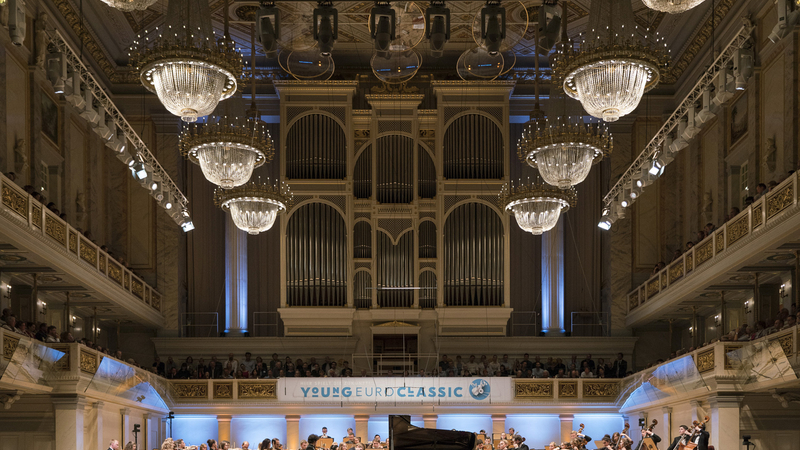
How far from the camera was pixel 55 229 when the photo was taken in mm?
16750

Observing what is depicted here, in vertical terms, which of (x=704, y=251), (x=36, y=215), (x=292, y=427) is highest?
(x=36, y=215)

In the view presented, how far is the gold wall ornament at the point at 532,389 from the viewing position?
2180cm

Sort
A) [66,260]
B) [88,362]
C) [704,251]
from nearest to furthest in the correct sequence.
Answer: [88,362] → [66,260] → [704,251]

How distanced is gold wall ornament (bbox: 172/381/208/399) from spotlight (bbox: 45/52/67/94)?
10.4 meters

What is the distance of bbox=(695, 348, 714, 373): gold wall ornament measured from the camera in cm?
1641

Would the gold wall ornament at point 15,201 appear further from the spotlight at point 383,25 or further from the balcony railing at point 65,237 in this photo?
the spotlight at point 383,25

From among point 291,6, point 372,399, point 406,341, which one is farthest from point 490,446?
point 291,6

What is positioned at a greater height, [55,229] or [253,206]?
Answer: [253,206]

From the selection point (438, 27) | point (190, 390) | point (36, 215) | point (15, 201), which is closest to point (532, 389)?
point (190, 390)

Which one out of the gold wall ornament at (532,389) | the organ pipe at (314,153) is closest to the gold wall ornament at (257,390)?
the organ pipe at (314,153)

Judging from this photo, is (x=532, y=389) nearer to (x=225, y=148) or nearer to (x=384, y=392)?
(x=384, y=392)

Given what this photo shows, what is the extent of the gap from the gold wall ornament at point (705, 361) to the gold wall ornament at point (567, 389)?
528 cm

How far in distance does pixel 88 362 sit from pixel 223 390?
225 inches

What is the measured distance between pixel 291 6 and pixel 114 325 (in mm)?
9976
